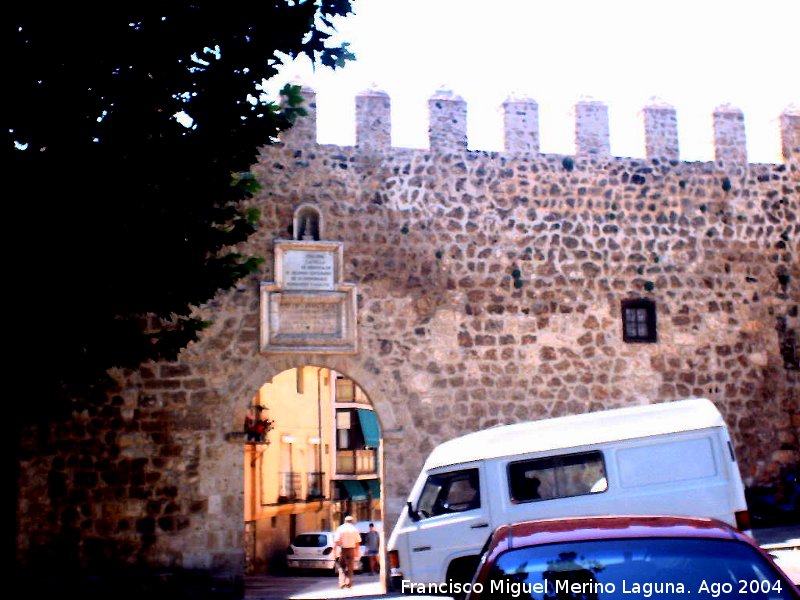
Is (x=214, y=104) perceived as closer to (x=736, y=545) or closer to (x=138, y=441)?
(x=736, y=545)

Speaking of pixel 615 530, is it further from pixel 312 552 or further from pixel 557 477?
pixel 312 552

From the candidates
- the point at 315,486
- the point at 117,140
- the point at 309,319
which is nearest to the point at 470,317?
the point at 309,319

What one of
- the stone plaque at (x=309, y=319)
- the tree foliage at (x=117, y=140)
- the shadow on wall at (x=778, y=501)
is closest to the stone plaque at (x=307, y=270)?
the stone plaque at (x=309, y=319)

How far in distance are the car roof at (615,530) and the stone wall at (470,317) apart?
808 centimetres

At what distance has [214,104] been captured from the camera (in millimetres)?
6590

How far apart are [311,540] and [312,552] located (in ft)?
0.90

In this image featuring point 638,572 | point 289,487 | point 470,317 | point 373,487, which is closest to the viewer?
point 638,572

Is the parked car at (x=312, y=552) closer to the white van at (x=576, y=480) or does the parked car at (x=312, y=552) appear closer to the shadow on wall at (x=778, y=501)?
the shadow on wall at (x=778, y=501)

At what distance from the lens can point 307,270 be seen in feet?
39.3

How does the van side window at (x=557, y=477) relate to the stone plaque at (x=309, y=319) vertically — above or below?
below

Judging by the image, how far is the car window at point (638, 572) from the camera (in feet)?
10.9

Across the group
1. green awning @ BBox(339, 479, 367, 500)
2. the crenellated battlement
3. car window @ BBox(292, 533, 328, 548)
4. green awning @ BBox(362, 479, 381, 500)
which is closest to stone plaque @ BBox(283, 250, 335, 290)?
the crenellated battlement

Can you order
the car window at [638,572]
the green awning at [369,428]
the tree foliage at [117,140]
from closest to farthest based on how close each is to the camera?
the car window at [638,572], the tree foliage at [117,140], the green awning at [369,428]

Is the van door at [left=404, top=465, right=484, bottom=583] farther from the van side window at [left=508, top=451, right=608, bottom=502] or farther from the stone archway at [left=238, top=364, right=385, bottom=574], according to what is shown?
the stone archway at [left=238, top=364, right=385, bottom=574]
